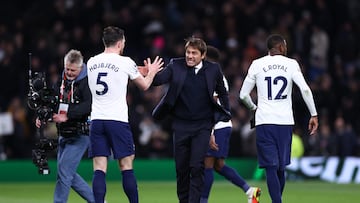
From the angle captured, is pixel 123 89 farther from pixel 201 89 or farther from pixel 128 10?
pixel 128 10

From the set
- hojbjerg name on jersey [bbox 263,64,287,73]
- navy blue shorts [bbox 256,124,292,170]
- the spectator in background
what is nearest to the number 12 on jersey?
hojbjerg name on jersey [bbox 263,64,287,73]

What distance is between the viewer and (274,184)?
1530cm

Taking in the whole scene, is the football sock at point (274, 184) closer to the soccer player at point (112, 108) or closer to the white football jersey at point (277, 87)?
the white football jersey at point (277, 87)

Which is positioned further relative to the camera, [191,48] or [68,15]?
[68,15]

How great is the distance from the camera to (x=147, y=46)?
30.6 metres

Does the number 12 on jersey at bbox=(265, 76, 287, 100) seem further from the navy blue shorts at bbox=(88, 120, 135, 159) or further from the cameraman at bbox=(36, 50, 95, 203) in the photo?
the cameraman at bbox=(36, 50, 95, 203)

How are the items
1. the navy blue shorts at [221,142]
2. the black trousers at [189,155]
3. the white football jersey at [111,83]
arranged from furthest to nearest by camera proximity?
the navy blue shorts at [221,142], the black trousers at [189,155], the white football jersey at [111,83]

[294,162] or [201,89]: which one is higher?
[201,89]

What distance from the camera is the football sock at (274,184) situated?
15281 millimetres

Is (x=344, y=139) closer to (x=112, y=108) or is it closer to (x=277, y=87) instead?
(x=277, y=87)

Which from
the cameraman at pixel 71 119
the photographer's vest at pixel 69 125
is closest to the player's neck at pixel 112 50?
the cameraman at pixel 71 119

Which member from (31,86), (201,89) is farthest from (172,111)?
(31,86)

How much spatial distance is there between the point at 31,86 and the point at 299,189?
9986mm

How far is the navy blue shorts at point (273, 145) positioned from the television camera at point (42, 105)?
2.92 m
